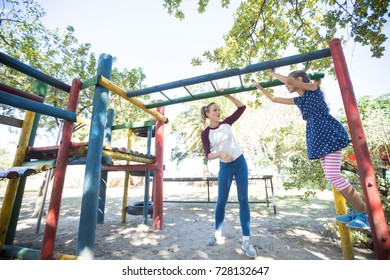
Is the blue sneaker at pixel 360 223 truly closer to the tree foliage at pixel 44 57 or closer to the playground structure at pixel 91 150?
the playground structure at pixel 91 150

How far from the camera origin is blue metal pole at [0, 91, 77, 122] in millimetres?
1639

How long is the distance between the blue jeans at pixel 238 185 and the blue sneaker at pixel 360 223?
104 cm

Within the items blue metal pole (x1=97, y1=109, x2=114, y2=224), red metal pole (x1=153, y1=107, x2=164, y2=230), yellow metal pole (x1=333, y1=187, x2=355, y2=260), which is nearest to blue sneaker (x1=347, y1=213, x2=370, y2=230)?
yellow metal pole (x1=333, y1=187, x2=355, y2=260)

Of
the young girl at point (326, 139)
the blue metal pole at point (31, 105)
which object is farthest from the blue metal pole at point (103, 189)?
the young girl at point (326, 139)

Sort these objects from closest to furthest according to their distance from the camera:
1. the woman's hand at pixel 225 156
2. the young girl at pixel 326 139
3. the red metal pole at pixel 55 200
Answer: the young girl at pixel 326 139, the red metal pole at pixel 55 200, the woman's hand at pixel 225 156

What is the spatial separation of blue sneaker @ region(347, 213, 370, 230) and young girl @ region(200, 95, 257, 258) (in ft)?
3.42

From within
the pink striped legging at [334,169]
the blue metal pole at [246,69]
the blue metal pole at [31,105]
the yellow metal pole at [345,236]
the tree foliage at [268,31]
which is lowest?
the yellow metal pole at [345,236]

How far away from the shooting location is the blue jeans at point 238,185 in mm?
2389

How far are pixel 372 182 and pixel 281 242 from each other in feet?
6.35

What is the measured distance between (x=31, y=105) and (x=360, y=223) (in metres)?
3.04

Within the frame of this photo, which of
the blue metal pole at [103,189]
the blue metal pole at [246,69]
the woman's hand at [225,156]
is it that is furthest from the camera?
the blue metal pole at [103,189]

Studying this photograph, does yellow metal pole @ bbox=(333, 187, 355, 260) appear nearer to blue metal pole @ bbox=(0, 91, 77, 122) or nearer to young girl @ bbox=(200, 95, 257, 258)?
young girl @ bbox=(200, 95, 257, 258)

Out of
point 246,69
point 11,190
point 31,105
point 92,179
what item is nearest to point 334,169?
point 246,69
